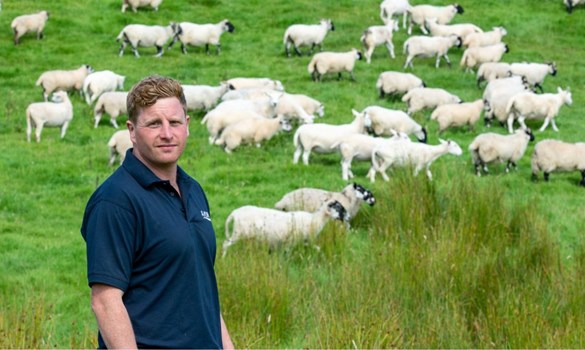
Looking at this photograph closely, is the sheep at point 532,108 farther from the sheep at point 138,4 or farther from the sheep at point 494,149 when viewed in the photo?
the sheep at point 138,4

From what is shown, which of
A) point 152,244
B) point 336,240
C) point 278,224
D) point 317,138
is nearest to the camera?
point 152,244

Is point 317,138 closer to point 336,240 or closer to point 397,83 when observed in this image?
point 336,240

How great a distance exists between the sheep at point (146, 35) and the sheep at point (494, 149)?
42.7 ft

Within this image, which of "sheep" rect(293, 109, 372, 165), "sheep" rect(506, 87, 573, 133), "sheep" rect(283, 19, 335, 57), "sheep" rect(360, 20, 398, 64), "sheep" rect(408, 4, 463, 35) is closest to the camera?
"sheep" rect(293, 109, 372, 165)

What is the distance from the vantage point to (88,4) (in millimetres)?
32750

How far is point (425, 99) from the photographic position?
2284 centimetres

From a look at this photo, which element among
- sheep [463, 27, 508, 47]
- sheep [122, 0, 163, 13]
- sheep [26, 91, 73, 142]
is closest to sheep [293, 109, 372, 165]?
sheep [26, 91, 73, 142]

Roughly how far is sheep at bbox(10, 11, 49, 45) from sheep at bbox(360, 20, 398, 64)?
9.63 metres

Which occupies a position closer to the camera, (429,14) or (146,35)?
(146,35)

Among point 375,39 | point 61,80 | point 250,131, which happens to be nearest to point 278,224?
point 250,131

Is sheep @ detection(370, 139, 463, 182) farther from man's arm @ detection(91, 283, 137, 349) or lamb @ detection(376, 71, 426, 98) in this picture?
man's arm @ detection(91, 283, 137, 349)

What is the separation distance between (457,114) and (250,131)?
15.7 ft

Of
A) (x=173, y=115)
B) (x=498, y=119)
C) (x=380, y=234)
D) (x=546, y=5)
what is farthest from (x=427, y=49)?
(x=173, y=115)

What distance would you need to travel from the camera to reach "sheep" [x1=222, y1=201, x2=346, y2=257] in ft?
42.2
